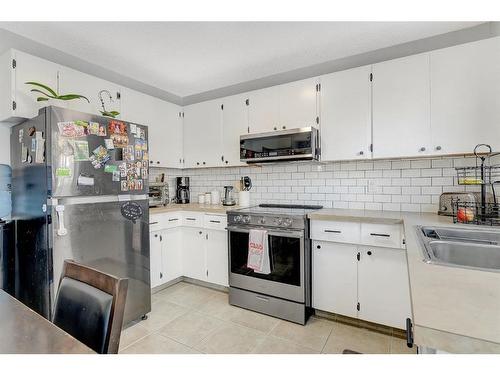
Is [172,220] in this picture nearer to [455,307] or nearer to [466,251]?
[466,251]

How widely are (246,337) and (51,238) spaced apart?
1.57 meters

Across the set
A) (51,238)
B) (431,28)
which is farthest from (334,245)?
(51,238)

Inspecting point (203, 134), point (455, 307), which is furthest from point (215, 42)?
point (455, 307)

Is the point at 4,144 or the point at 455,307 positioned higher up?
the point at 4,144

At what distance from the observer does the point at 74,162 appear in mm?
1847

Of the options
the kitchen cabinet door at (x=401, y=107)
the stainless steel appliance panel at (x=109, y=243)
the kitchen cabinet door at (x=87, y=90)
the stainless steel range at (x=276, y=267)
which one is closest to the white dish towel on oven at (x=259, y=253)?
the stainless steel range at (x=276, y=267)

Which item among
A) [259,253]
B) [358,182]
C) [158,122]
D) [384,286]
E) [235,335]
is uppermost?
[158,122]

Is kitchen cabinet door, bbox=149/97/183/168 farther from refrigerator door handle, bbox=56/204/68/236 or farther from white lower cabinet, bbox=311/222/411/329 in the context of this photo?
white lower cabinet, bbox=311/222/411/329

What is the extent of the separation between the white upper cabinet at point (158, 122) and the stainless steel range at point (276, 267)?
1.26m

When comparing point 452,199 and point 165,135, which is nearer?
point 452,199

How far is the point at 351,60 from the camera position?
101 inches

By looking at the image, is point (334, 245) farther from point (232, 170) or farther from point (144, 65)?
point (144, 65)

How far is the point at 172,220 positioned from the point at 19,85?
172 cm

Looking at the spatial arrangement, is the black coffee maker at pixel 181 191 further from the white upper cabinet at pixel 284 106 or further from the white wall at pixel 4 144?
the white wall at pixel 4 144
